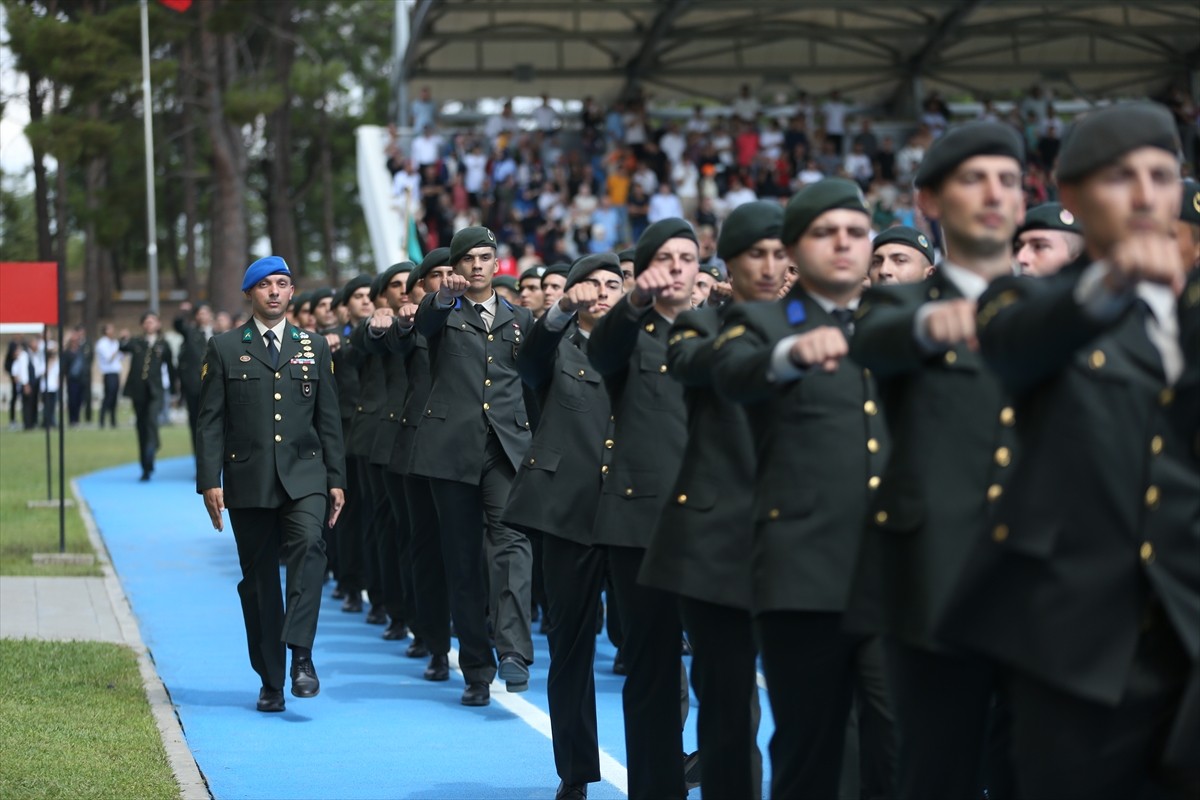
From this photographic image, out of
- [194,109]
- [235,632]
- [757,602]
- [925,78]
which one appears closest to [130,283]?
[194,109]

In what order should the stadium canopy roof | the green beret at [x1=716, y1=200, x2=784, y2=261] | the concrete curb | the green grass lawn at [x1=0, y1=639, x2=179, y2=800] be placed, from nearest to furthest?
the green beret at [x1=716, y1=200, x2=784, y2=261] < the green grass lawn at [x1=0, y1=639, x2=179, y2=800] < the concrete curb < the stadium canopy roof

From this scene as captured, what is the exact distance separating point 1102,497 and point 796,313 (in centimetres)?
161

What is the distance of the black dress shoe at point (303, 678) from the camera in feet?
31.7

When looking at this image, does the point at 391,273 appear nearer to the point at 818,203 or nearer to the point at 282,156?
the point at 818,203

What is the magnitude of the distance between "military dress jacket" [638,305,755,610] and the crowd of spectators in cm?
2127

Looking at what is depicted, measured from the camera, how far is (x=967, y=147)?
4258 millimetres

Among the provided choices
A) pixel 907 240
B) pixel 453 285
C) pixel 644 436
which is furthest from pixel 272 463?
pixel 907 240

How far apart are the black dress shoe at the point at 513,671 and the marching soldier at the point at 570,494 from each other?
186 cm

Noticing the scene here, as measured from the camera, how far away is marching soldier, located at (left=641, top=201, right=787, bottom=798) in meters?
5.46

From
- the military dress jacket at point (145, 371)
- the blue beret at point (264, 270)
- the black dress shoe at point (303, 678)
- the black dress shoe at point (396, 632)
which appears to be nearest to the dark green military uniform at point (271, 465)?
the black dress shoe at point (303, 678)

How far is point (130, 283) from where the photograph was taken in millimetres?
82500

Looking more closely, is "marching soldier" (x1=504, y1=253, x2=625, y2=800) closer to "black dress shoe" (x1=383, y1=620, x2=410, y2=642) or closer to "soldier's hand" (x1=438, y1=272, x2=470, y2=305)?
"soldier's hand" (x1=438, y1=272, x2=470, y2=305)

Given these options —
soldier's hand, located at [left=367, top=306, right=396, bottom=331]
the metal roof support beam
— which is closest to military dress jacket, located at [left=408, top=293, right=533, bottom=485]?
soldier's hand, located at [left=367, top=306, right=396, bottom=331]

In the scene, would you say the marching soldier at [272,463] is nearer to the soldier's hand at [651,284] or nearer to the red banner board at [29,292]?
the soldier's hand at [651,284]
